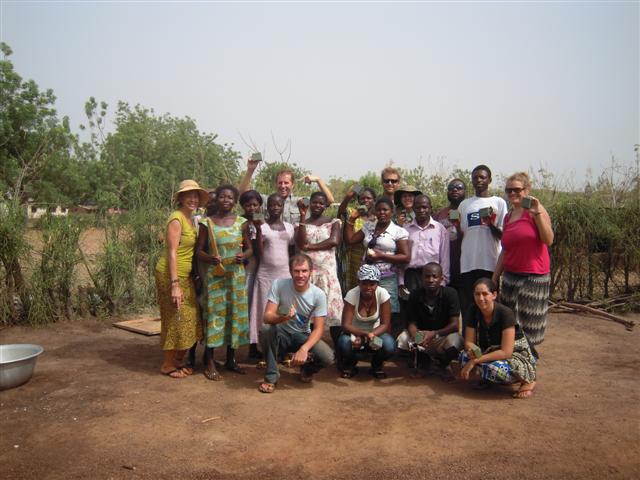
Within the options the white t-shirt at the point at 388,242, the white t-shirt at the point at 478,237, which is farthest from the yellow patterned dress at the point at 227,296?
the white t-shirt at the point at 478,237

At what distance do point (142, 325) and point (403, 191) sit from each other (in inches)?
144

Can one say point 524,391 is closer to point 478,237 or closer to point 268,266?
point 478,237

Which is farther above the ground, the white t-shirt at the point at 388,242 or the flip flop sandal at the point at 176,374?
the white t-shirt at the point at 388,242

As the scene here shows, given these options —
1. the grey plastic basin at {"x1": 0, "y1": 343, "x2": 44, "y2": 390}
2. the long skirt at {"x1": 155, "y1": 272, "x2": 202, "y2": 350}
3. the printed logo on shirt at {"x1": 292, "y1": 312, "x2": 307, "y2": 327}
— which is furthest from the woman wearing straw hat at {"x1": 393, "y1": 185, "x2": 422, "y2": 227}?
the grey plastic basin at {"x1": 0, "y1": 343, "x2": 44, "y2": 390}

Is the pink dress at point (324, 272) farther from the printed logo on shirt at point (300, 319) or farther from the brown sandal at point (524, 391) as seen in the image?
the brown sandal at point (524, 391)

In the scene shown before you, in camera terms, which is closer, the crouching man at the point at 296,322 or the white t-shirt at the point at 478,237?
the crouching man at the point at 296,322

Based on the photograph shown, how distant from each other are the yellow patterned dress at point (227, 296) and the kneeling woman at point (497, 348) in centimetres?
190

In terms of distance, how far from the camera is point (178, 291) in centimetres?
437

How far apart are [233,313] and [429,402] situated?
Result: 179 centimetres

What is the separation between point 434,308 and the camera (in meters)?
4.53

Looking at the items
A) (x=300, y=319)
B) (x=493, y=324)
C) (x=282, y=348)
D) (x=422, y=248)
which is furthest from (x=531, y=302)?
(x=282, y=348)

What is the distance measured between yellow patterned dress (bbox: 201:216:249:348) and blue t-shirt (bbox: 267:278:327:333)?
37 cm

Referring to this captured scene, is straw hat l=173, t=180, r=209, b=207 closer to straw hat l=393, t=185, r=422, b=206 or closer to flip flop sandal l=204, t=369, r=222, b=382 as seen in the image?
flip flop sandal l=204, t=369, r=222, b=382

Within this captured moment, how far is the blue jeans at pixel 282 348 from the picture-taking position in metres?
4.29
